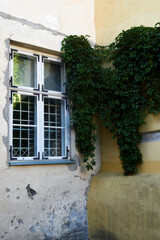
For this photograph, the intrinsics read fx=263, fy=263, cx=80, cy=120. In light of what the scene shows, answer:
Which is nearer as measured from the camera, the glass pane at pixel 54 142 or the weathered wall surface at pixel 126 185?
the weathered wall surface at pixel 126 185

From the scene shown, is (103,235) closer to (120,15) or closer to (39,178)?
(39,178)

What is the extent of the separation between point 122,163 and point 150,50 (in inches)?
83.0

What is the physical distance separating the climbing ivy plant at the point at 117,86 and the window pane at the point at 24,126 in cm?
80

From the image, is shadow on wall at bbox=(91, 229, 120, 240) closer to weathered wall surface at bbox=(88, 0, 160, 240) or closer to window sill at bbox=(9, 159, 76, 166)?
weathered wall surface at bbox=(88, 0, 160, 240)

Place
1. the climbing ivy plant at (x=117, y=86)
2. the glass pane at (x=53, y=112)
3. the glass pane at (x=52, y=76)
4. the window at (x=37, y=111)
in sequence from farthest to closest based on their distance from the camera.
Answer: the glass pane at (x=52, y=76) → the glass pane at (x=53, y=112) → the window at (x=37, y=111) → the climbing ivy plant at (x=117, y=86)

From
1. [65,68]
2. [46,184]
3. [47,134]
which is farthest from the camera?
[65,68]

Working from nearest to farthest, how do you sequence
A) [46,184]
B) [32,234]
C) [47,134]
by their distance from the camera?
[32,234], [46,184], [47,134]

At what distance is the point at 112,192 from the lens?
4871 mm

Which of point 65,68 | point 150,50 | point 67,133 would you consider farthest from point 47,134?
point 150,50

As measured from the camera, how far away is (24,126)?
15.5ft

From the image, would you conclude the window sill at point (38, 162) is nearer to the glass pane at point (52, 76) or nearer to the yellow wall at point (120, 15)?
the glass pane at point (52, 76)

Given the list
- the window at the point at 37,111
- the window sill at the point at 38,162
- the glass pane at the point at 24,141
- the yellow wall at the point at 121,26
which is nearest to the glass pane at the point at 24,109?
the window at the point at 37,111

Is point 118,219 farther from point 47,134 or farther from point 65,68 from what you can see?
point 65,68

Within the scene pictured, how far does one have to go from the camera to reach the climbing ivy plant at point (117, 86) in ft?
15.0
